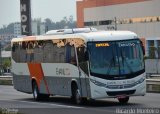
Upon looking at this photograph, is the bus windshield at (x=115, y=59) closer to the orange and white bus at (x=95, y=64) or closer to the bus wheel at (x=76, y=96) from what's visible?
the orange and white bus at (x=95, y=64)

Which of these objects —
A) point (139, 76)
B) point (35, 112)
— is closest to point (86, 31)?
point (139, 76)

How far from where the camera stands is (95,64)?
78.0 ft

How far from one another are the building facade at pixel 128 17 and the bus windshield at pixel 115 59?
231 feet

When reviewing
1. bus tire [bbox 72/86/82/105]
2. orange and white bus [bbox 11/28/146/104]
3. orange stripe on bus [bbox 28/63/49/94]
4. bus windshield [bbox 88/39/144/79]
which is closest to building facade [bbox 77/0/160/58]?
orange stripe on bus [bbox 28/63/49/94]

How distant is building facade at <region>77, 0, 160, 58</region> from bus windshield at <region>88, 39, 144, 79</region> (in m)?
70.5

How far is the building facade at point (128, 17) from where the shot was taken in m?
102

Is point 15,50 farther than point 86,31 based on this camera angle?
Yes

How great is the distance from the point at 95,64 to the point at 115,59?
73 cm

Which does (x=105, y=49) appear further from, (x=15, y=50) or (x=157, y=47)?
(x=157, y=47)

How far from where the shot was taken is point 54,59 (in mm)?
27391

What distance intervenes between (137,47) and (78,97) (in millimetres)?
2961

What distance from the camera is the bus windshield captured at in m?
23.7

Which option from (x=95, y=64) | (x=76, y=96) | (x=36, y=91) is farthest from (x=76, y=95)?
(x=36, y=91)

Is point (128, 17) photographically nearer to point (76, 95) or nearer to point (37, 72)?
point (37, 72)
